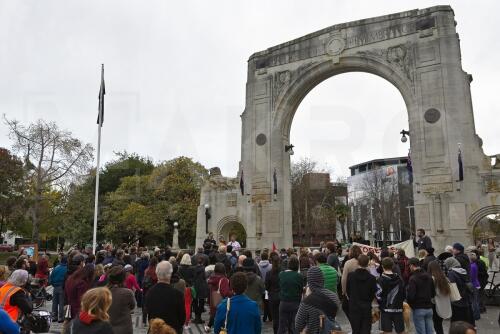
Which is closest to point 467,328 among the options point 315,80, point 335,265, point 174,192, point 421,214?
point 335,265

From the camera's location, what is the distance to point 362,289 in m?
6.48

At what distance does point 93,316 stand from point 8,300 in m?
2.26

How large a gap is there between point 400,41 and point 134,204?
25910 millimetres

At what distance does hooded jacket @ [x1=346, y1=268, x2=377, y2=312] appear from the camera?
6.46 metres

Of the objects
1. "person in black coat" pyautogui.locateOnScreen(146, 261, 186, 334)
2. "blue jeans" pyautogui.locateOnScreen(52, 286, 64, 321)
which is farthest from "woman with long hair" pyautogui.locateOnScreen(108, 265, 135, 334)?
"blue jeans" pyautogui.locateOnScreen(52, 286, 64, 321)

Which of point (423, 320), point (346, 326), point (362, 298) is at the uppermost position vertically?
point (362, 298)

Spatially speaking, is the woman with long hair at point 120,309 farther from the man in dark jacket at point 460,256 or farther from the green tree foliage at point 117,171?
the green tree foliage at point 117,171

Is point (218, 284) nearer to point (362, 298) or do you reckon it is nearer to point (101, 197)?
point (362, 298)

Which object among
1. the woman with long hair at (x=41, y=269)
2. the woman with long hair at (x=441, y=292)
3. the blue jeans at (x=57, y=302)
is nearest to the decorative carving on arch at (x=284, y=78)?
the woman with long hair at (x=41, y=269)

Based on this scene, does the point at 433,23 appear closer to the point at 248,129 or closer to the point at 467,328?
the point at 248,129

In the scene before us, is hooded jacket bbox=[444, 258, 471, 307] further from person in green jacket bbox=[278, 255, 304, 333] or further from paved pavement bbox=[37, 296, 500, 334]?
person in green jacket bbox=[278, 255, 304, 333]

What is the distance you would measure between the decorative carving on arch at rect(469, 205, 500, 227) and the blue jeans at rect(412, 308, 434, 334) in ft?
42.4

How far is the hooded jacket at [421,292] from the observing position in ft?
22.1

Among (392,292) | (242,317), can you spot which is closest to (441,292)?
(392,292)
